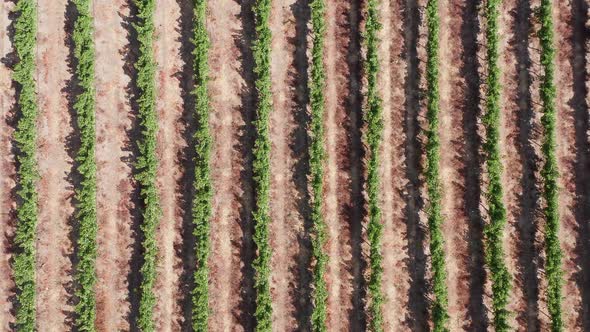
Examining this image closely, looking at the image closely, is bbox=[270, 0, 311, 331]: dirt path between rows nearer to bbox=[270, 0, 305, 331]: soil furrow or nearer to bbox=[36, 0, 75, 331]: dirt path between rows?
bbox=[270, 0, 305, 331]: soil furrow

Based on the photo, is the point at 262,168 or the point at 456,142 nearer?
the point at 262,168

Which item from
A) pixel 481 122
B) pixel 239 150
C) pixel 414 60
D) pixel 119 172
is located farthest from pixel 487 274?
pixel 119 172

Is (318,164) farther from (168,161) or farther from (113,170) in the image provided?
(113,170)

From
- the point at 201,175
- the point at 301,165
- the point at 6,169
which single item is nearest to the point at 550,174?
the point at 301,165

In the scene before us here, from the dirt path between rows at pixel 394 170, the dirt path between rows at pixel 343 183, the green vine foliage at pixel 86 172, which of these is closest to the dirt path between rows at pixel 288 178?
the dirt path between rows at pixel 343 183

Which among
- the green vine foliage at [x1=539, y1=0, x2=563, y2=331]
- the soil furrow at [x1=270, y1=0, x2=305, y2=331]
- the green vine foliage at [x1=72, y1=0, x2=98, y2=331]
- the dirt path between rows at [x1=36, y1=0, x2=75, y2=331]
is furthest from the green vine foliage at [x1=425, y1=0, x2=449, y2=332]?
the dirt path between rows at [x1=36, y1=0, x2=75, y2=331]

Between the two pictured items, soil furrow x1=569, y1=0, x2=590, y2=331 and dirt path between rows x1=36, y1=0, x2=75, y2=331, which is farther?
dirt path between rows x1=36, y1=0, x2=75, y2=331
